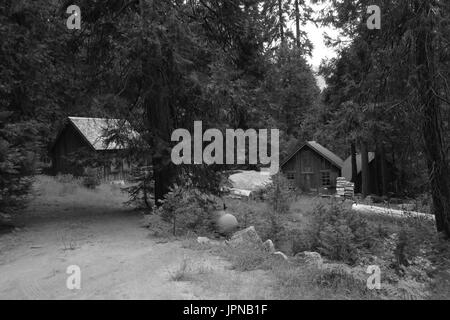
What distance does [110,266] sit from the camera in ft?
24.5

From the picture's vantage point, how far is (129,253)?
8.42 meters

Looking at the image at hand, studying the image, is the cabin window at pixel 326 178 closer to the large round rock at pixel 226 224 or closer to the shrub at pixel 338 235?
the shrub at pixel 338 235

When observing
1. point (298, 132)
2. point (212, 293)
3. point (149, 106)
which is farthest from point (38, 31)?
point (298, 132)

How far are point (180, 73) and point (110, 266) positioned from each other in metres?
6.74

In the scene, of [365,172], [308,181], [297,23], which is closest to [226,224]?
[365,172]

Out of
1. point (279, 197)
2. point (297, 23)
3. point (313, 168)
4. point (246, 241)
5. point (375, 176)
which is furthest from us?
point (297, 23)

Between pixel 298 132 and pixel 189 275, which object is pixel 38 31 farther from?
pixel 298 132

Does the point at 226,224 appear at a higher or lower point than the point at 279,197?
lower

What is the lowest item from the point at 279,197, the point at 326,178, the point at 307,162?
the point at 279,197

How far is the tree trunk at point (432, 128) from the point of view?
11.0 m

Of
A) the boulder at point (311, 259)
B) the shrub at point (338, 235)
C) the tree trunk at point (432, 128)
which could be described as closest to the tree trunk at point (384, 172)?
the tree trunk at point (432, 128)

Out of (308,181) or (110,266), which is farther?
(308,181)

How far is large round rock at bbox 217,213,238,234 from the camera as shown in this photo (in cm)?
1171

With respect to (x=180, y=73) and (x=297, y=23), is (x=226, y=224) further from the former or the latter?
(x=297, y=23)
